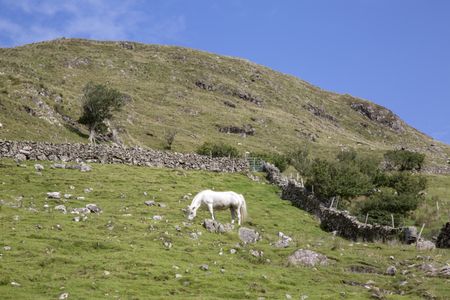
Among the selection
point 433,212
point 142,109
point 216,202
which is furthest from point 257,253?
point 142,109

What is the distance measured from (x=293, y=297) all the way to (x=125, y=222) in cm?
1304

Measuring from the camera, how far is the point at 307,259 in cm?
2780

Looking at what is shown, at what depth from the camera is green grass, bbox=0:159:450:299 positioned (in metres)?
21.2

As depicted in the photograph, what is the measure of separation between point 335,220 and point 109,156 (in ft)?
75.3

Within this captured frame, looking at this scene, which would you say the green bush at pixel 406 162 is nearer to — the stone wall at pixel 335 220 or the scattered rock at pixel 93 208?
the stone wall at pixel 335 220

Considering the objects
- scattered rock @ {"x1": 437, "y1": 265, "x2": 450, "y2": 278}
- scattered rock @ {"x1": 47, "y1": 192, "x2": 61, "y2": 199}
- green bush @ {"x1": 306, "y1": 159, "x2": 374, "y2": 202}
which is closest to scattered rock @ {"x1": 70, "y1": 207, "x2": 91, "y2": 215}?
scattered rock @ {"x1": 47, "y1": 192, "x2": 61, "y2": 199}

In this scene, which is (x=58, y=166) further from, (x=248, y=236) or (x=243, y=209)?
(x=248, y=236)

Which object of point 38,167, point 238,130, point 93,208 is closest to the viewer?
point 93,208

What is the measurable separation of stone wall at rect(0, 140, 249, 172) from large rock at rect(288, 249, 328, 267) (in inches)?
1173

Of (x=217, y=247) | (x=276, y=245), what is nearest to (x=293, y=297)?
(x=217, y=247)

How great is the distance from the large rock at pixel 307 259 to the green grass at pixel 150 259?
54 cm

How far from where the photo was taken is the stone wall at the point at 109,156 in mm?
50938

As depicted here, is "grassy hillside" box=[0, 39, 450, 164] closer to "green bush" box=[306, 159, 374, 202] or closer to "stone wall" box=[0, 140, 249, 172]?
"stone wall" box=[0, 140, 249, 172]

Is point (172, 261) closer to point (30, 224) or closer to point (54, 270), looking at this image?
point (54, 270)
